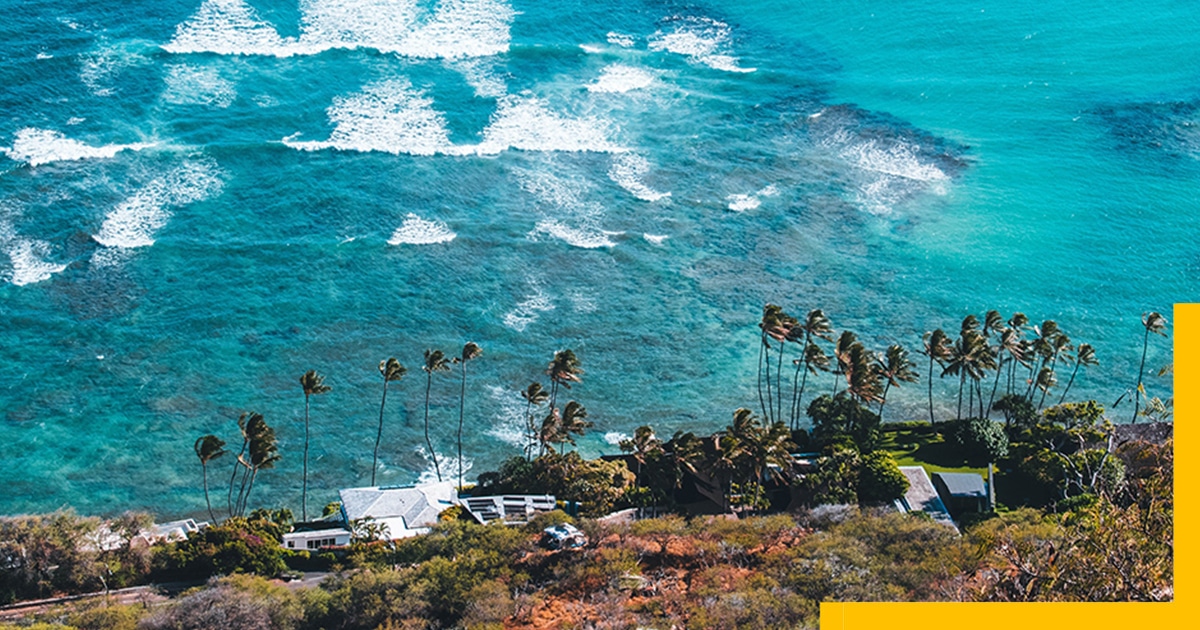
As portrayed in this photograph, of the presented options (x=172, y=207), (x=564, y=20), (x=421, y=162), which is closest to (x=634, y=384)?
(x=421, y=162)

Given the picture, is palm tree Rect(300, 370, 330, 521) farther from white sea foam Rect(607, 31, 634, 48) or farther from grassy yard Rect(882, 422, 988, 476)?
white sea foam Rect(607, 31, 634, 48)

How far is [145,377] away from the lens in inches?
4158

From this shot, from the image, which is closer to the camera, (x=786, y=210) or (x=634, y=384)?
(x=634, y=384)

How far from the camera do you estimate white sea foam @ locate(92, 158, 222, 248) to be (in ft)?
395

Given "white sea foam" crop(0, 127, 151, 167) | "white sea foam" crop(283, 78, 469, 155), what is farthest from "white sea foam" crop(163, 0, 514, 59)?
"white sea foam" crop(0, 127, 151, 167)

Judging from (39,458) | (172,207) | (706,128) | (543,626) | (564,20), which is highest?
(564,20)

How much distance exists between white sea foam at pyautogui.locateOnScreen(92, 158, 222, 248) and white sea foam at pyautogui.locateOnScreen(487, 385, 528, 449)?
39593 mm

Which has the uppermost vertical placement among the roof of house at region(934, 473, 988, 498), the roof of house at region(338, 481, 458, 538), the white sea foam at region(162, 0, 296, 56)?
the white sea foam at region(162, 0, 296, 56)

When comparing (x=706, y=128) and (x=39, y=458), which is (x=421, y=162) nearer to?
(x=706, y=128)

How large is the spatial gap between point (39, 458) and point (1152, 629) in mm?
87106

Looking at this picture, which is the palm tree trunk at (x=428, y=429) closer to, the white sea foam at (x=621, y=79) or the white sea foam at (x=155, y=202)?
the white sea foam at (x=155, y=202)

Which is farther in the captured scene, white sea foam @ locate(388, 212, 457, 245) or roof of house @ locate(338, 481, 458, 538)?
white sea foam @ locate(388, 212, 457, 245)

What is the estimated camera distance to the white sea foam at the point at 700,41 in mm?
155500

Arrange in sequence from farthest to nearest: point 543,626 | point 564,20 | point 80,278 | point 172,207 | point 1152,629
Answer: point 564,20 < point 172,207 < point 80,278 < point 543,626 < point 1152,629
